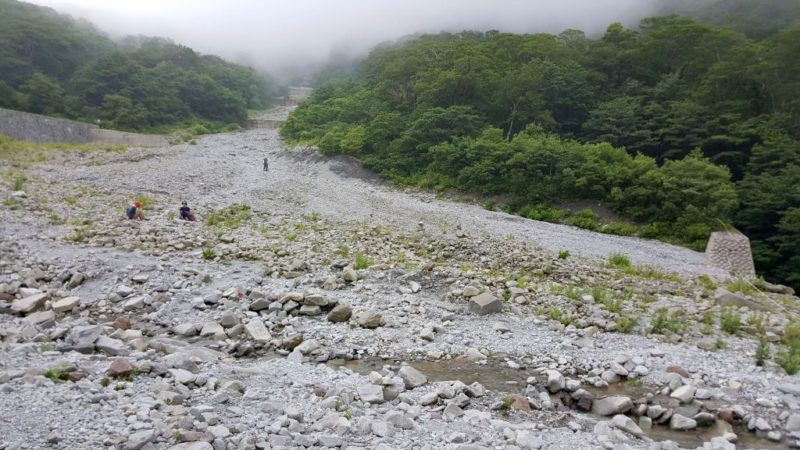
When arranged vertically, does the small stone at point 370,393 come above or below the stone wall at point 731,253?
below

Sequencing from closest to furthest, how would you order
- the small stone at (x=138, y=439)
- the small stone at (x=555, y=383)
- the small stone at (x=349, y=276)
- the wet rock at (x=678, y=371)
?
1. the small stone at (x=138, y=439)
2. the small stone at (x=555, y=383)
3. the wet rock at (x=678, y=371)
4. the small stone at (x=349, y=276)

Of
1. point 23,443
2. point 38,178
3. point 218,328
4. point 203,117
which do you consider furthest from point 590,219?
point 203,117

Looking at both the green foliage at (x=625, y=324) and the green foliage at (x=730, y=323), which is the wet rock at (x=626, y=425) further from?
the green foliage at (x=730, y=323)

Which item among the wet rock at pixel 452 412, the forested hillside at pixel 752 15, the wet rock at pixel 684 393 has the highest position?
the forested hillside at pixel 752 15

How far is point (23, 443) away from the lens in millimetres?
5211

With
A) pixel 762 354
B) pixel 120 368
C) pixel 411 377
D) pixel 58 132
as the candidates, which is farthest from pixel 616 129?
pixel 58 132

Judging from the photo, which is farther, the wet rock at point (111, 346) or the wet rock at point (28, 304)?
the wet rock at point (28, 304)

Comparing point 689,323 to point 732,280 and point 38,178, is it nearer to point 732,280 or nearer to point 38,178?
point 732,280

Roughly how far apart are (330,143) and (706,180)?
24.7 m

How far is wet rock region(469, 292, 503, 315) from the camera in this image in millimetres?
11211

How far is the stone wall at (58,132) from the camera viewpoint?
4066 cm

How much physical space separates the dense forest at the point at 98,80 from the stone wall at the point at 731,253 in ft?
177

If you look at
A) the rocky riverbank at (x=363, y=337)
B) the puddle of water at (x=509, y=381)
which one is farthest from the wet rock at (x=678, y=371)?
the puddle of water at (x=509, y=381)

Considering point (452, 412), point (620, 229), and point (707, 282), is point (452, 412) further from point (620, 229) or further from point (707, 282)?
point (620, 229)
